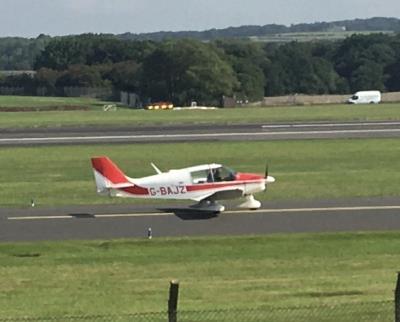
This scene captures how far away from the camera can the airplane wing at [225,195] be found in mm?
33125

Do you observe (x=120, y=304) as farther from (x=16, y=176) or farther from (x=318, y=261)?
(x=16, y=176)

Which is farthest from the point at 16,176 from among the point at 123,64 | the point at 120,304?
the point at 123,64

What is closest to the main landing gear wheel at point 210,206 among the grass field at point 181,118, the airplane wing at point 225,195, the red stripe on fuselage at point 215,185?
the airplane wing at point 225,195

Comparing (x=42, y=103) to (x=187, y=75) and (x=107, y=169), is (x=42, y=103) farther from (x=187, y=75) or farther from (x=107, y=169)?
(x=107, y=169)

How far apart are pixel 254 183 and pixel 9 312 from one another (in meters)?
14.1

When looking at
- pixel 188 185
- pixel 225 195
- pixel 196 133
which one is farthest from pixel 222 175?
pixel 196 133

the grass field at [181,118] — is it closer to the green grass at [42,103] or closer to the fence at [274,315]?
the green grass at [42,103]

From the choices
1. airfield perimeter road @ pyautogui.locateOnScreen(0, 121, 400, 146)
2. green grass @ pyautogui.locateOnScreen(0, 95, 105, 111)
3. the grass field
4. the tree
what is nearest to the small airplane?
airfield perimeter road @ pyautogui.locateOnScreen(0, 121, 400, 146)

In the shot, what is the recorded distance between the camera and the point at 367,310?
18.7 m

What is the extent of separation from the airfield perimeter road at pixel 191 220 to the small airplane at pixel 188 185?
513 mm

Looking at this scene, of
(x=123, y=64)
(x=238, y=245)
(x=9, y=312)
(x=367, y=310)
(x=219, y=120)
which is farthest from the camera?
(x=123, y=64)

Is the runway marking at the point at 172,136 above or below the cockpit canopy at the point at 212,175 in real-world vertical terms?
below

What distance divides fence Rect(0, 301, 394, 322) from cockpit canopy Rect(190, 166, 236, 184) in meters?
14.1

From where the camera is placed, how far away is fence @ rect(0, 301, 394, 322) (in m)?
18.0
